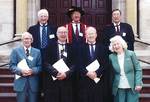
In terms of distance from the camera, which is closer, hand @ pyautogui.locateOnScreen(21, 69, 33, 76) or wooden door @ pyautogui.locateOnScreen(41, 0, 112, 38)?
hand @ pyautogui.locateOnScreen(21, 69, 33, 76)

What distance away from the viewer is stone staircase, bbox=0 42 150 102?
30.9 feet

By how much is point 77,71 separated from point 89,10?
506 cm

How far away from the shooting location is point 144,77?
1056 cm

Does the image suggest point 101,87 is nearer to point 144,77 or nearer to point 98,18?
point 144,77

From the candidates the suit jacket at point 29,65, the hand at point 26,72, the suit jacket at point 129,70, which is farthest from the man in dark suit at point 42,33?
the suit jacket at point 129,70

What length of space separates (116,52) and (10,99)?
2.73 m

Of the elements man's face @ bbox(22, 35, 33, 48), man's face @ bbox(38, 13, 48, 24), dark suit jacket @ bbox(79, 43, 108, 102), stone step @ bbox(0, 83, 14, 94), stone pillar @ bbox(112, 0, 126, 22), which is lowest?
stone step @ bbox(0, 83, 14, 94)

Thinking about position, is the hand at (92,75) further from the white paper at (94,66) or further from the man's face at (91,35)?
the man's face at (91,35)

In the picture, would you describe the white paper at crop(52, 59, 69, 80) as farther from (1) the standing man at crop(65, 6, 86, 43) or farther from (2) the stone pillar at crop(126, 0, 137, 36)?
(2) the stone pillar at crop(126, 0, 137, 36)

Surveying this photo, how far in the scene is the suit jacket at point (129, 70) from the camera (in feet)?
24.7

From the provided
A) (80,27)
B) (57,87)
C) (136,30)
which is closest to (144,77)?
(136,30)

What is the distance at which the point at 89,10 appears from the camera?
12594 mm

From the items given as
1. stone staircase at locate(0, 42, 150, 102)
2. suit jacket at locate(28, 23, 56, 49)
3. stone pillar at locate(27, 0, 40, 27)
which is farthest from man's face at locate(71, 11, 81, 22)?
stone pillar at locate(27, 0, 40, 27)

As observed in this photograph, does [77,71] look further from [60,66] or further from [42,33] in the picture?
[42,33]
